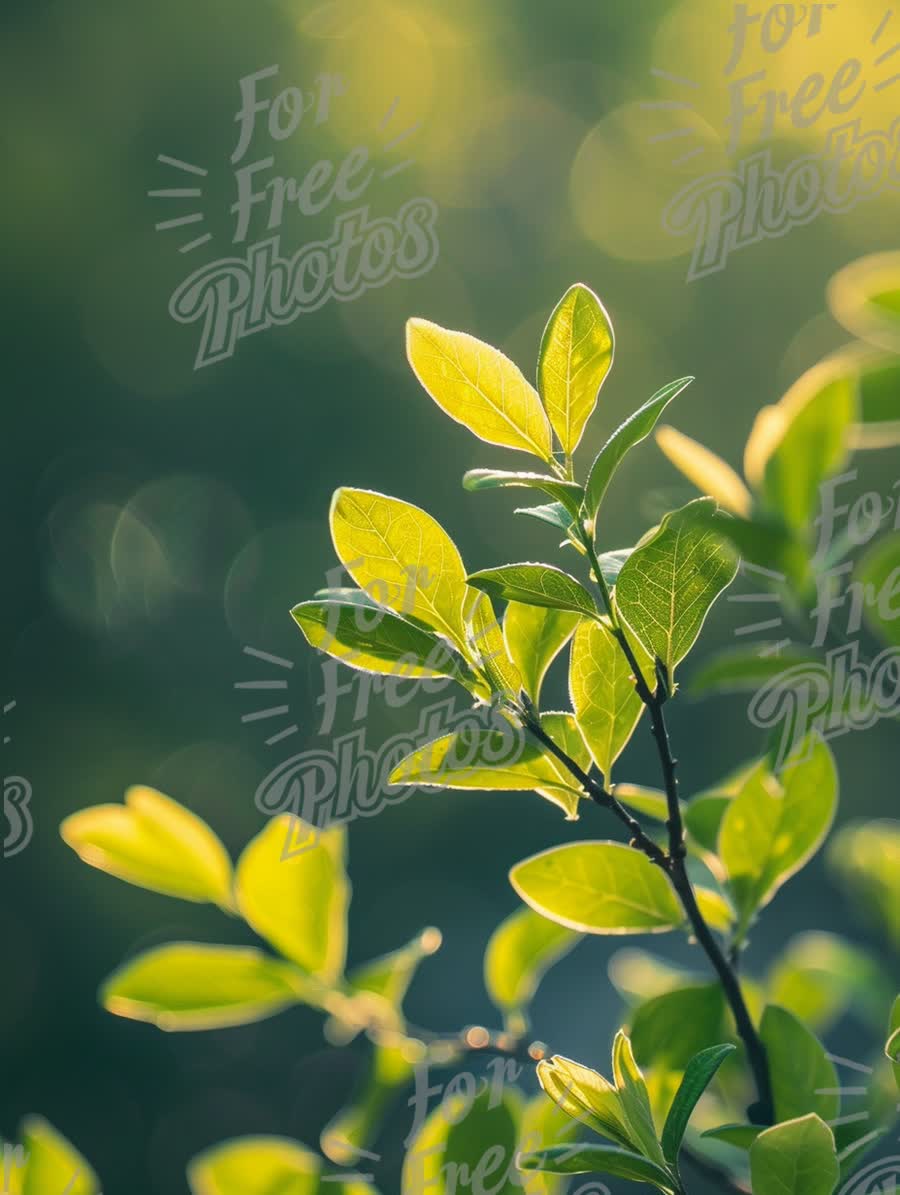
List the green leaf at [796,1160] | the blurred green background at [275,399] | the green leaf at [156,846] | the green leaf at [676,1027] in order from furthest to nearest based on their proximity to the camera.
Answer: the blurred green background at [275,399]
the green leaf at [156,846]
the green leaf at [676,1027]
the green leaf at [796,1160]

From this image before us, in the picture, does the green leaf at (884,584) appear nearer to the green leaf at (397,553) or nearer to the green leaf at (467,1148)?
A: the green leaf at (397,553)

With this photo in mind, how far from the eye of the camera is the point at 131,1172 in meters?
2.20

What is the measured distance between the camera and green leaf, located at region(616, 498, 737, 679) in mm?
269

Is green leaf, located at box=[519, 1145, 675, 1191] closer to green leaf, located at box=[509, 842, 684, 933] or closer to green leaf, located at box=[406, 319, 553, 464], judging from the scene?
green leaf, located at box=[509, 842, 684, 933]

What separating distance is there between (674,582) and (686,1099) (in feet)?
0.48

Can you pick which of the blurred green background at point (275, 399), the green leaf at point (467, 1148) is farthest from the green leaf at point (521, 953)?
the blurred green background at point (275, 399)

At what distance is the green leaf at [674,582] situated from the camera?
10.6 inches

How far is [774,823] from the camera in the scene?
1.20 ft

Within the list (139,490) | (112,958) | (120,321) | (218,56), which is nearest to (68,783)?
(112,958)

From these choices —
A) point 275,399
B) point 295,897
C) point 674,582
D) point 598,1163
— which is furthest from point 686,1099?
point 275,399

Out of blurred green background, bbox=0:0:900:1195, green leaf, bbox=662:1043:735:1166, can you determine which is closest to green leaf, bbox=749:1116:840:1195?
green leaf, bbox=662:1043:735:1166

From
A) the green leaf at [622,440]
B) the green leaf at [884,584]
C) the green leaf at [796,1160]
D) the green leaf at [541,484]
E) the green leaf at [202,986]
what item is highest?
the green leaf at [622,440]

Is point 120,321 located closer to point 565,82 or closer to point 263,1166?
point 565,82

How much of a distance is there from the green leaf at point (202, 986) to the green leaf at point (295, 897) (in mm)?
14
